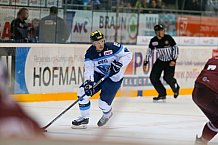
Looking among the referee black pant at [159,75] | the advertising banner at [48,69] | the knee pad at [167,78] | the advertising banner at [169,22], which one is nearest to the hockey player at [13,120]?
the advertising banner at [48,69]

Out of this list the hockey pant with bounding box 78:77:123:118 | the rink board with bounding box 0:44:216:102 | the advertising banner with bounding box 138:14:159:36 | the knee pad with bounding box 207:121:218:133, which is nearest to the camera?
the knee pad with bounding box 207:121:218:133

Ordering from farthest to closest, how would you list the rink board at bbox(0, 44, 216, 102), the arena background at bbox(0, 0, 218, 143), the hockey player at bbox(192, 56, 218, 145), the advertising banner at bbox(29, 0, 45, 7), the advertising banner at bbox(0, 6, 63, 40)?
the advertising banner at bbox(29, 0, 45, 7) < the advertising banner at bbox(0, 6, 63, 40) < the arena background at bbox(0, 0, 218, 143) < the rink board at bbox(0, 44, 216, 102) < the hockey player at bbox(192, 56, 218, 145)

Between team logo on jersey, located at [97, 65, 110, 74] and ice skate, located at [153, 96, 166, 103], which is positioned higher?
team logo on jersey, located at [97, 65, 110, 74]

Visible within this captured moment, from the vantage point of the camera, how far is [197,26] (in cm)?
1747

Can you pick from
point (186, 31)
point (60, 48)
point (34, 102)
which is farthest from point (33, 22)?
point (186, 31)

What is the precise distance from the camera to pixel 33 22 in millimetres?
13695

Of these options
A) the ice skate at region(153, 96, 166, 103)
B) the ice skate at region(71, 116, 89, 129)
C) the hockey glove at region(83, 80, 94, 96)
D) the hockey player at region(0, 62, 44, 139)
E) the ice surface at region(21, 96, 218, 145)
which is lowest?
the ice skate at region(153, 96, 166, 103)

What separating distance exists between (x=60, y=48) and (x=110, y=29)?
2.20m

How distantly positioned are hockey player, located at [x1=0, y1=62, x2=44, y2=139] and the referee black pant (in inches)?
447

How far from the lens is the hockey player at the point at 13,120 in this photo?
2139 millimetres

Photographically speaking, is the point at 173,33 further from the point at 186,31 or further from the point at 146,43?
the point at 146,43

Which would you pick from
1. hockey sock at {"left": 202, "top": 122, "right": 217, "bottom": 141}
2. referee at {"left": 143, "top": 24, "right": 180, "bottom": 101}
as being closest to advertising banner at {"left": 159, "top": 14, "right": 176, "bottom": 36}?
referee at {"left": 143, "top": 24, "right": 180, "bottom": 101}

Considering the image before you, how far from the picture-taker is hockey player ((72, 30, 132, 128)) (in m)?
9.24

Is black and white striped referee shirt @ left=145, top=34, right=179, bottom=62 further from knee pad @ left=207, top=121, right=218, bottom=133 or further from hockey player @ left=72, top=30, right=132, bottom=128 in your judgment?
knee pad @ left=207, top=121, right=218, bottom=133
